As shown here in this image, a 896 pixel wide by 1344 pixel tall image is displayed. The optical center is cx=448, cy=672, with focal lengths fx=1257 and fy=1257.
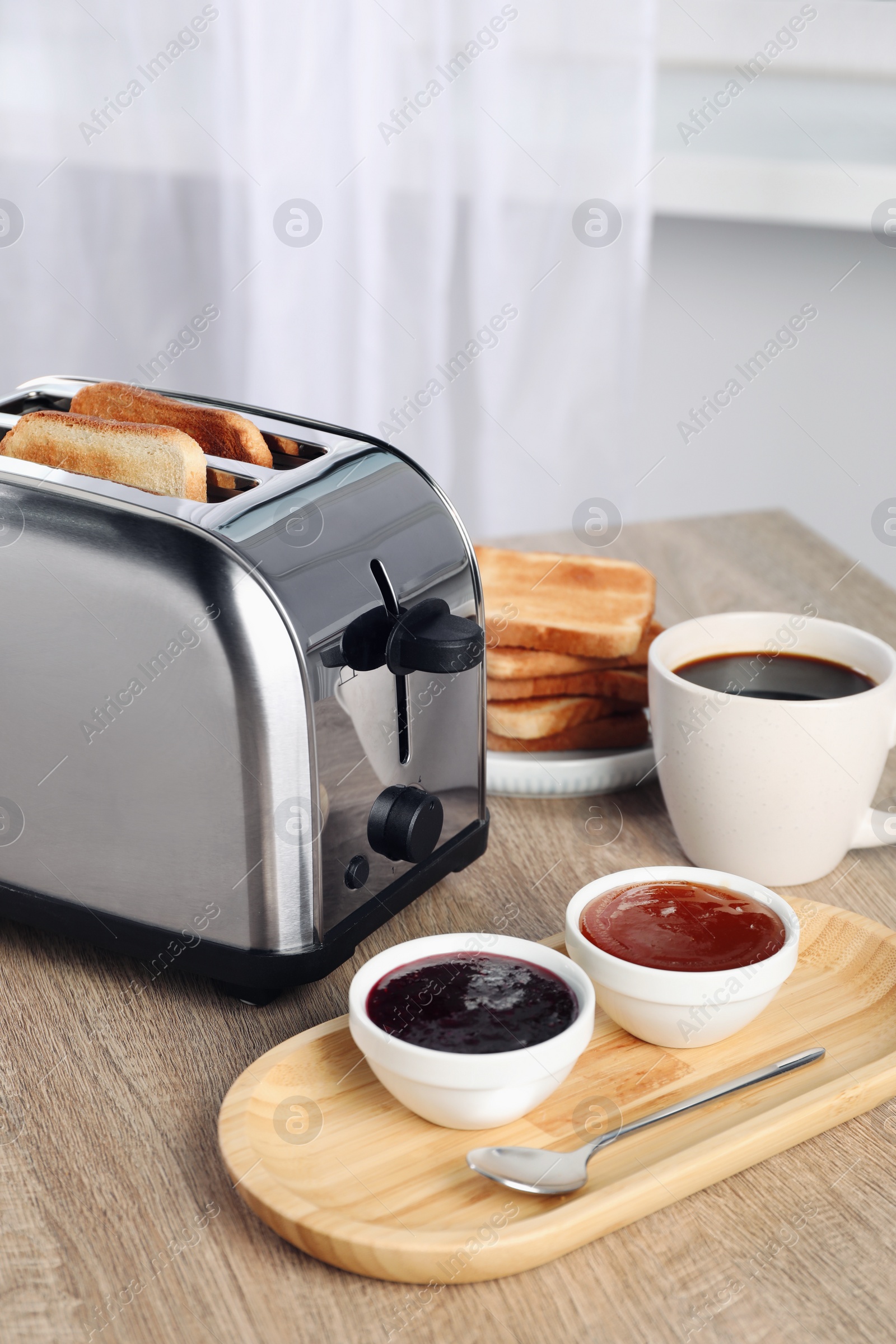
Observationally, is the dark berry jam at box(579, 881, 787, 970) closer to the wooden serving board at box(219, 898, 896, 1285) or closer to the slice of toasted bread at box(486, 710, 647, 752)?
the wooden serving board at box(219, 898, 896, 1285)

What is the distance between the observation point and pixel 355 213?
211cm

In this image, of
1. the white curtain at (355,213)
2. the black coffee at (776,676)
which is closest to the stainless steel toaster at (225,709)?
the black coffee at (776,676)

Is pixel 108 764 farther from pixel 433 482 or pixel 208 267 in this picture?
pixel 208 267

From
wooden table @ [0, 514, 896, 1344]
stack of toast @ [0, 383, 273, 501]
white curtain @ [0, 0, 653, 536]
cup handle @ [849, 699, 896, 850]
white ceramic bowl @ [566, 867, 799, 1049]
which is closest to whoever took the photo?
wooden table @ [0, 514, 896, 1344]

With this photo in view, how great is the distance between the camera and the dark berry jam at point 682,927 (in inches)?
27.0

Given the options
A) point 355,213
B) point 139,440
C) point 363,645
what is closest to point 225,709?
point 363,645

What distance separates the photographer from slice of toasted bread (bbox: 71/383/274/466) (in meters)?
0.84

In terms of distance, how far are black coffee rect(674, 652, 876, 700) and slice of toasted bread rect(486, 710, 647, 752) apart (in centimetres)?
12

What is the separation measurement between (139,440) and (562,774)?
1.38 feet

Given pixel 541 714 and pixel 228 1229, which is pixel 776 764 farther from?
pixel 228 1229

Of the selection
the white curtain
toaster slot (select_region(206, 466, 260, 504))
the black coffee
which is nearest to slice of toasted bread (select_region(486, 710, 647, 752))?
the black coffee

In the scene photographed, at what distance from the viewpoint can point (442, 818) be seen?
0.79 meters

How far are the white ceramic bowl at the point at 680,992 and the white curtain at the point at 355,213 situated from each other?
65.7 inches

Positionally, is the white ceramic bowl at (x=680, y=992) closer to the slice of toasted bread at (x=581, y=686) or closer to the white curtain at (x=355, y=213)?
the slice of toasted bread at (x=581, y=686)
